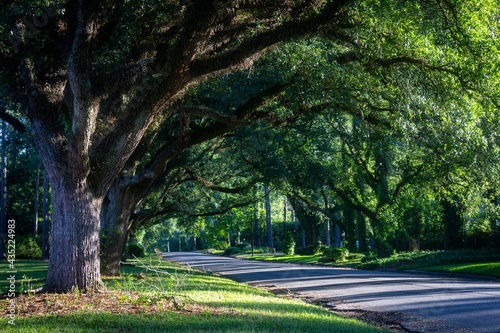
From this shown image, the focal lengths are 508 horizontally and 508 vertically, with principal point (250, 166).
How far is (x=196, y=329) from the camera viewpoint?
7359 mm

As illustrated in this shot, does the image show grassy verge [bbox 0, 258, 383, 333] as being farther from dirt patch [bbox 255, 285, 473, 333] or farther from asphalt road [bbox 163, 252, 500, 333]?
asphalt road [bbox 163, 252, 500, 333]

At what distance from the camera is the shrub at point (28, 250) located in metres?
44.4

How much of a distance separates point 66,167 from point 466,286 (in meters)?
12.9

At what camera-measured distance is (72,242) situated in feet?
34.3

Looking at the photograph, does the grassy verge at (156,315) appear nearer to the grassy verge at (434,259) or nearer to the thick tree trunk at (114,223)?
the thick tree trunk at (114,223)

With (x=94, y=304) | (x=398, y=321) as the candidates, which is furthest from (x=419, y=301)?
(x=94, y=304)

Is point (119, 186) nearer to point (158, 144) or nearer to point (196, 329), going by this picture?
point (158, 144)

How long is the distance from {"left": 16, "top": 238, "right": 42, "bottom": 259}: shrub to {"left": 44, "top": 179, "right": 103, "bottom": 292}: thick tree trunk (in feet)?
123

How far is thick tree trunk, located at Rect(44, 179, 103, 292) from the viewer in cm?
1043

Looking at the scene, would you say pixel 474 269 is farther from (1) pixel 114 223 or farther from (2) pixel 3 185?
(2) pixel 3 185

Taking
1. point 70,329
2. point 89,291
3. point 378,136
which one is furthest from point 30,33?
point 378,136

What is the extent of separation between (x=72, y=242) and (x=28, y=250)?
125 feet

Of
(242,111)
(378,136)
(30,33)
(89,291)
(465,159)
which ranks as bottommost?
(89,291)

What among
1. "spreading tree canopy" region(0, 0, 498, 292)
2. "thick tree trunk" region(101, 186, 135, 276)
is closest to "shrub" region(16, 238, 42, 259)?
"thick tree trunk" region(101, 186, 135, 276)
